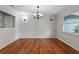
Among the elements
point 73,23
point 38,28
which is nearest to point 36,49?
point 73,23

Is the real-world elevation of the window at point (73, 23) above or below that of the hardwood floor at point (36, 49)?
above

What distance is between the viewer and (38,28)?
9898 millimetres

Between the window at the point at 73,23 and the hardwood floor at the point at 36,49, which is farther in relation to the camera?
the window at the point at 73,23

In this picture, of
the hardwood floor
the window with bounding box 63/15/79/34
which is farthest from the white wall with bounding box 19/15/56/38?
the hardwood floor

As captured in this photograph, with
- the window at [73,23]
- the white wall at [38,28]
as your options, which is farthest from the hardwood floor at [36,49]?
the white wall at [38,28]

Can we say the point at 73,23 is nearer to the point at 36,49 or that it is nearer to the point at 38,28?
the point at 36,49

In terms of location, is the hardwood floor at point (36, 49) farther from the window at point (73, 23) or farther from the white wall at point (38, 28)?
the white wall at point (38, 28)

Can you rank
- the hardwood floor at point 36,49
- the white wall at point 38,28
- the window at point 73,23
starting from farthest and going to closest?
the white wall at point 38,28
the window at point 73,23
the hardwood floor at point 36,49

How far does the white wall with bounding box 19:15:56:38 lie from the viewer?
9.81 meters

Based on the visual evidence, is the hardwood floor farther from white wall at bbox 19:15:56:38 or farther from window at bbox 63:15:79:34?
white wall at bbox 19:15:56:38

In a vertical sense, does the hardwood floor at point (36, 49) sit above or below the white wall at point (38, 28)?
below

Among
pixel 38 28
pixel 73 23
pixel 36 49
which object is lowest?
pixel 36 49

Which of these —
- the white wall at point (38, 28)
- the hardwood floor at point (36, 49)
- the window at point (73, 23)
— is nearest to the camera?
the hardwood floor at point (36, 49)

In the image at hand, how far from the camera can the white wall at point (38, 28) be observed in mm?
9812
